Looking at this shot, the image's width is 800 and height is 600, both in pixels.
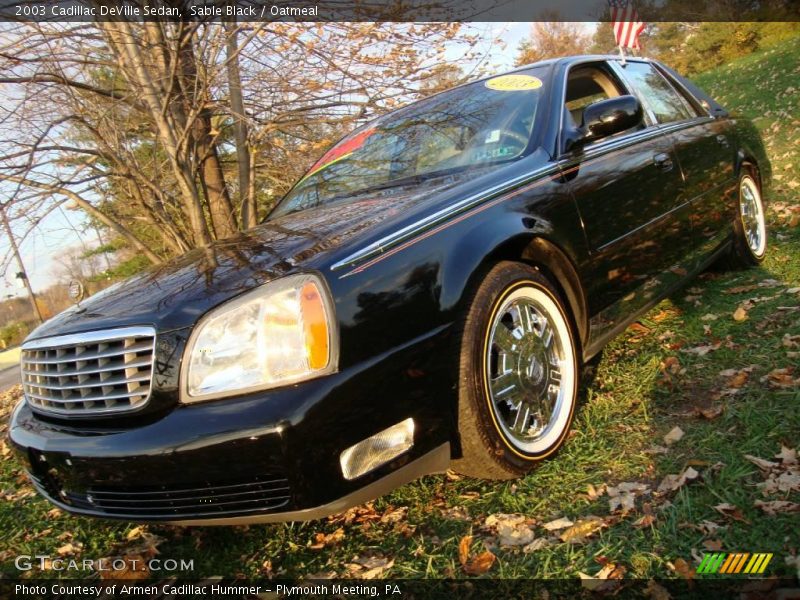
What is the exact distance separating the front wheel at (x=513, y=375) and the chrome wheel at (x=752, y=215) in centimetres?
255

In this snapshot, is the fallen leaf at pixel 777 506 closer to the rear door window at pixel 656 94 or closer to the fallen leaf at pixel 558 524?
the fallen leaf at pixel 558 524

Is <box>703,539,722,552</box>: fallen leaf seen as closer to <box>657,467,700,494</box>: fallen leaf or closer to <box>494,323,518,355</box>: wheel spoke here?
<box>657,467,700,494</box>: fallen leaf

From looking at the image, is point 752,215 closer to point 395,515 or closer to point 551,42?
point 395,515

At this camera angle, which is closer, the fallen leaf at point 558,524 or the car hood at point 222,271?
the car hood at point 222,271

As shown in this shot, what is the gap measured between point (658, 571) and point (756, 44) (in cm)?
3745

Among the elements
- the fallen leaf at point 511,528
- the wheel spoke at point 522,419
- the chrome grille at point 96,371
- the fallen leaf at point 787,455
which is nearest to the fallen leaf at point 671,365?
the fallen leaf at point 787,455

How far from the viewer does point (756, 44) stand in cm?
3095

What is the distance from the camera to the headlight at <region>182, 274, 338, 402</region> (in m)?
1.73

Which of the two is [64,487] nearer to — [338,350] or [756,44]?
[338,350]

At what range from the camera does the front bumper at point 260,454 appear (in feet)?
5.46

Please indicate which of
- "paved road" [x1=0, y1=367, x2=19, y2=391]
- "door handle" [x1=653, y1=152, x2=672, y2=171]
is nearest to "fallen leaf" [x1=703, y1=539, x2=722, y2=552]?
"door handle" [x1=653, y1=152, x2=672, y2=171]

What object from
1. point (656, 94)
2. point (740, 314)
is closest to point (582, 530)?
point (740, 314)

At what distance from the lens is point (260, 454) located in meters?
1.66

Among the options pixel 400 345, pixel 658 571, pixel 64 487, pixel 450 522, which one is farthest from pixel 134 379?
pixel 658 571
